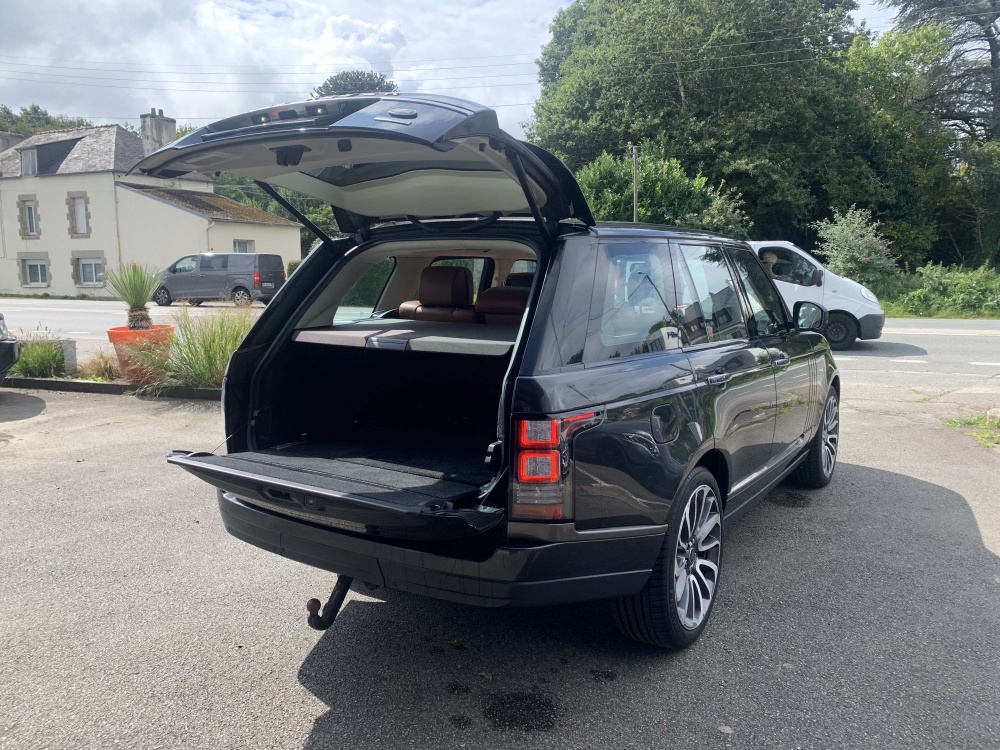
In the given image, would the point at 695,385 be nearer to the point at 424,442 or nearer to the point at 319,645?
the point at 424,442

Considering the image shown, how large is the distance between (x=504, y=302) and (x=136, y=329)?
7202mm

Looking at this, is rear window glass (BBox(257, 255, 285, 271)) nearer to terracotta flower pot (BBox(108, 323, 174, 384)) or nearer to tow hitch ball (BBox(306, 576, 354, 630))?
terracotta flower pot (BBox(108, 323, 174, 384))

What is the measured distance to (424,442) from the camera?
4.03 meters

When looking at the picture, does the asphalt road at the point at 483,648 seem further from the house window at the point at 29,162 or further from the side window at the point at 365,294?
the house window at the point at 29,162

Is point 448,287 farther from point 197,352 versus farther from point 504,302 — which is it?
point 197,352

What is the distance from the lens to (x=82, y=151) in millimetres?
38781

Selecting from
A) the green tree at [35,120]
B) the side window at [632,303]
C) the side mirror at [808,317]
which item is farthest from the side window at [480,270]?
the green tree at [35,120]

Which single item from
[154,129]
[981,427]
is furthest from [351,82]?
[981,427]

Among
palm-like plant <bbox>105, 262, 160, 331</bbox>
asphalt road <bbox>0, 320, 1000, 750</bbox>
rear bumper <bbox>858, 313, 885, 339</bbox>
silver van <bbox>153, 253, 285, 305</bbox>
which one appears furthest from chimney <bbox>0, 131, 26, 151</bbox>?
asphalt road <bbox>0, 320, 1000, 750</bbox>

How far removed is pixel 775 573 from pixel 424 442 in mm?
1960

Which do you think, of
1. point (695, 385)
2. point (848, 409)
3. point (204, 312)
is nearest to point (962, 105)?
point (848, 409)

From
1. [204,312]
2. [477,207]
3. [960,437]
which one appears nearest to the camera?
[477,207]

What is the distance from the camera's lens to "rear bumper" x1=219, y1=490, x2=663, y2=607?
2.70 m

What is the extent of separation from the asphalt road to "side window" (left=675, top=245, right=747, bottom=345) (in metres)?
1.29
